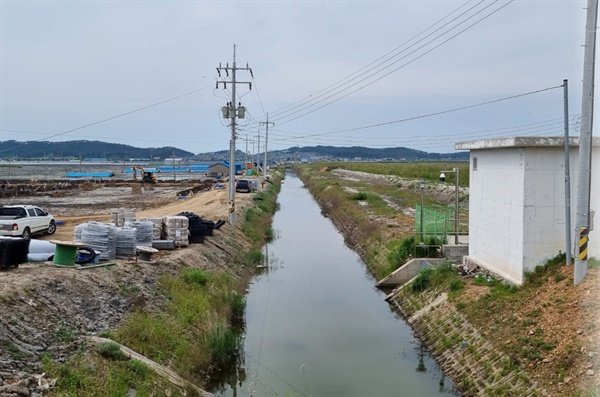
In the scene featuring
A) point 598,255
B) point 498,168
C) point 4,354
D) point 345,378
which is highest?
point 498,168

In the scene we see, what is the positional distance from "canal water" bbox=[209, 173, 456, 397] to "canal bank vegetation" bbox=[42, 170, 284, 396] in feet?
2.48

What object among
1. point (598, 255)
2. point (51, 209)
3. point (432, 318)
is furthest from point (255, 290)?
point (51, 209)

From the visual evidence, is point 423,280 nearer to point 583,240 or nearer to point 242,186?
point 583,240

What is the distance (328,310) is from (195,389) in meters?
9.11

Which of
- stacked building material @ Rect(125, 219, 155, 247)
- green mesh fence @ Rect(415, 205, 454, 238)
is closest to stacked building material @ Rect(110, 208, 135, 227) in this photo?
stacked building material @ Rect(125, 219, 155, 247)

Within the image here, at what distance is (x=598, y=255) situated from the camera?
13.5m

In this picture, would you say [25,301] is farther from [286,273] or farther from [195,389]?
[286,273]

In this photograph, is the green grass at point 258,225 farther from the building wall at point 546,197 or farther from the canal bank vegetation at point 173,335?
the building wall at point 546,197

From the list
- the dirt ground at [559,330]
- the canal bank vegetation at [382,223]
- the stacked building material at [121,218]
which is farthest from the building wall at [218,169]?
the dirt ground at [559,330]

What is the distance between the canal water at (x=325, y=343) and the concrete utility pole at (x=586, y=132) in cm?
464

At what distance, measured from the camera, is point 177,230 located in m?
22.1

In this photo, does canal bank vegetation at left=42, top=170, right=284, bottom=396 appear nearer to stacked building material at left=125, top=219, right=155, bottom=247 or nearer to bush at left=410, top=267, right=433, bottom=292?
stacked building material at left=125, top=219, right=155, bottom=247

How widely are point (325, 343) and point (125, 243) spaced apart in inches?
294

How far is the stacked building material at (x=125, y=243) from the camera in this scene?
18047mm
